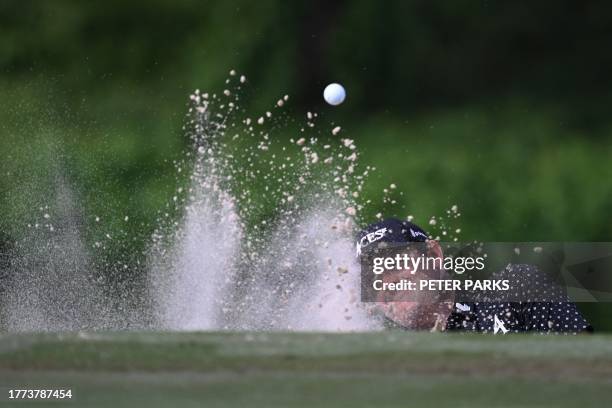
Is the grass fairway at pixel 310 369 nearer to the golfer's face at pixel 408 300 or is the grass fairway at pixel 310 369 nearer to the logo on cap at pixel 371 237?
the golfer's face at pixel 408 300

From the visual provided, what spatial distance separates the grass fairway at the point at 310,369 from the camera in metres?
2.32

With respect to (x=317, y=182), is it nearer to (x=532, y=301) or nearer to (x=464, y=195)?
(x=464, y=195)

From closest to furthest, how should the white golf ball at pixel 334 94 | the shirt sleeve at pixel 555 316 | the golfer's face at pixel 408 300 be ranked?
the shirt sleeve at pixel 555 316 < the golfer's face at pixel 408 300 < the white golf ball at pixel 334 94

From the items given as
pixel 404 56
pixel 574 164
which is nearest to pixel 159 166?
pixel 404 56

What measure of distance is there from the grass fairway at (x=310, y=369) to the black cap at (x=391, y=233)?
1.39 metres

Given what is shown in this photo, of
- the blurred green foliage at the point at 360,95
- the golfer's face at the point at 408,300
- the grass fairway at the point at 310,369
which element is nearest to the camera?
the grass fairway at the point at 310,369

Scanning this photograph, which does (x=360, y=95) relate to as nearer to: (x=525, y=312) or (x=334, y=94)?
(x=334, y=94)

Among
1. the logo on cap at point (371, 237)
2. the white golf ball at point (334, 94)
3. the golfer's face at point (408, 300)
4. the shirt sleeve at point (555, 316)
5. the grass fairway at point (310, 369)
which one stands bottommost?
the grass fairway at point (310, 369)

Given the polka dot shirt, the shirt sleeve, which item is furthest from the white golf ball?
the shirt sleeve

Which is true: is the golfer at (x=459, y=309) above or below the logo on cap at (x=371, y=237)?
below

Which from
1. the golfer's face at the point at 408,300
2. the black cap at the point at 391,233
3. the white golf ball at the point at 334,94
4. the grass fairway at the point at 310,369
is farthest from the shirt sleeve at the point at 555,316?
the white golf ball at the point at 334,94

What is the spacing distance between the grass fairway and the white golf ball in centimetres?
382

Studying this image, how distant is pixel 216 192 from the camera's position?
6.33 m

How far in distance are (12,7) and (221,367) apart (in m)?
5.20
